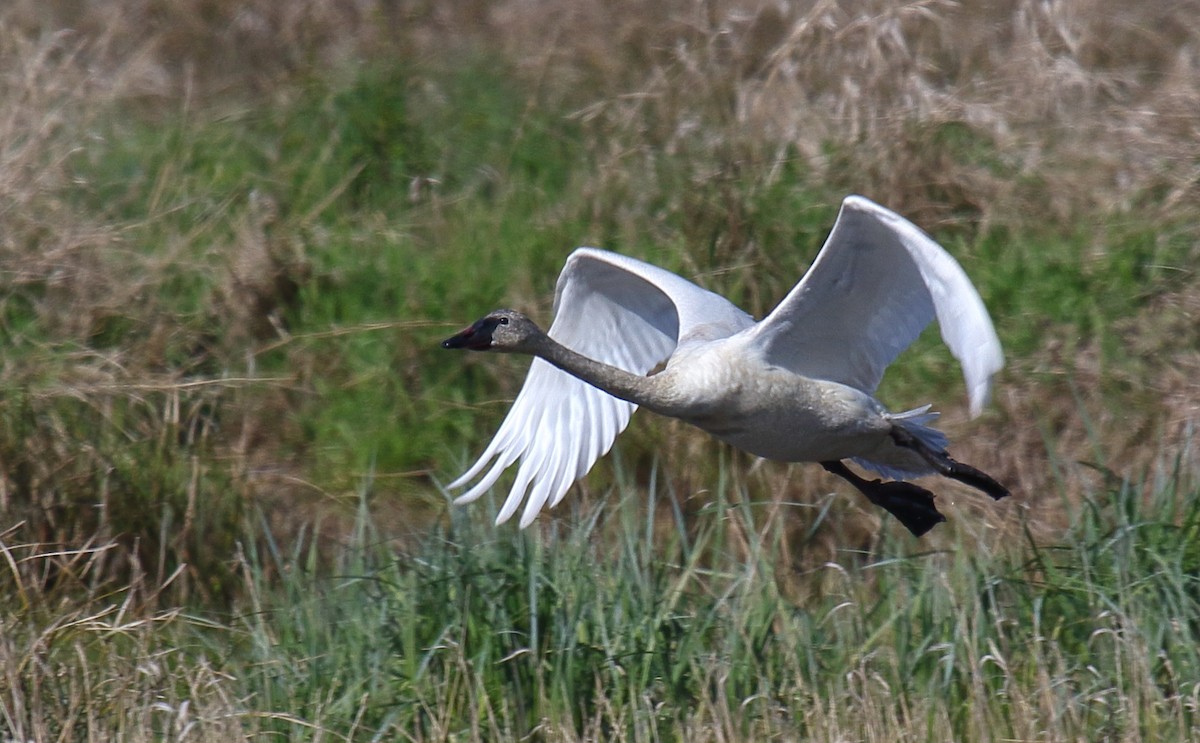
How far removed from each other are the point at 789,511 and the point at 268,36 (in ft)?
21.3

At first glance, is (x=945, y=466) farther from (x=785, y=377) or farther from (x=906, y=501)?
(x=785, y=377)

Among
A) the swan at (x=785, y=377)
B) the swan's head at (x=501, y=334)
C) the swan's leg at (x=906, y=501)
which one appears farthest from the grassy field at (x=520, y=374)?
the swan's head at (x=501, y=334)

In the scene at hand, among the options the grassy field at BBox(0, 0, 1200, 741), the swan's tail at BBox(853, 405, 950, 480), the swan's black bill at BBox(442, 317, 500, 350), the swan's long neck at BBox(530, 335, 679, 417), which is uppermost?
the swan's black bill at BBox(442, 317, 500, 350)

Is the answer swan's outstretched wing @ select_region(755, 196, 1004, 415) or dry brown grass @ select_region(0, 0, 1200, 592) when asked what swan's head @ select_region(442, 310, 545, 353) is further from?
dry brown grass @ select_region(0, 0, 1200, 592)

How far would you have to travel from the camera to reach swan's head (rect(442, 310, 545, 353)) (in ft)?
18.7

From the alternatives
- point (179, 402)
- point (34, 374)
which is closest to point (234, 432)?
point (179, 402)

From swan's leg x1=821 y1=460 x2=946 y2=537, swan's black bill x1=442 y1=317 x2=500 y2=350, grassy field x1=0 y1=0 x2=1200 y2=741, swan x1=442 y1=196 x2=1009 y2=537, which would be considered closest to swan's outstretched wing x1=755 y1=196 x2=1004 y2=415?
swan x1=442 y1=196 x2=1009 y2=537

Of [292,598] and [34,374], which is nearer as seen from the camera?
[292,598]

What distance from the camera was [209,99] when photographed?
1153 cm

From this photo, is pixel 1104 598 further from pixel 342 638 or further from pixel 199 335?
pixel 199 335

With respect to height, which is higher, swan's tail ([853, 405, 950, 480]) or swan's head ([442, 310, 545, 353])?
swan's head ([442, 310, 545, 353])

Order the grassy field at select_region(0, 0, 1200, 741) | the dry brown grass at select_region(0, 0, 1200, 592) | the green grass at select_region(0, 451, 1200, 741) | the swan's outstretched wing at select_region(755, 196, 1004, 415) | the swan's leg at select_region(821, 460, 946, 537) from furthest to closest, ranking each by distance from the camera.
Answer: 1. the dry brown grass at select_region(0, 0, 1200, 592)
2. the swan's leg at select_region(821, 460, 946, 537)
3. the grassy field at select_region(0, 0, 1200, 741)
4. the green grass at select_region(0, 451, 1200, 741)
5. the swan's outstretched wing at select_region(755, 196, 1004, 415)

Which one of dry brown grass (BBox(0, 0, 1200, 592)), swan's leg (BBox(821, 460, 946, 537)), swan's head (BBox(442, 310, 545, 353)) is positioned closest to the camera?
swan's head (BBox(442, 310, 545, 353))

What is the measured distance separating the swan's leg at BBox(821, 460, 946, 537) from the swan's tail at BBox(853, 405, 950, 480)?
0.05 metres
